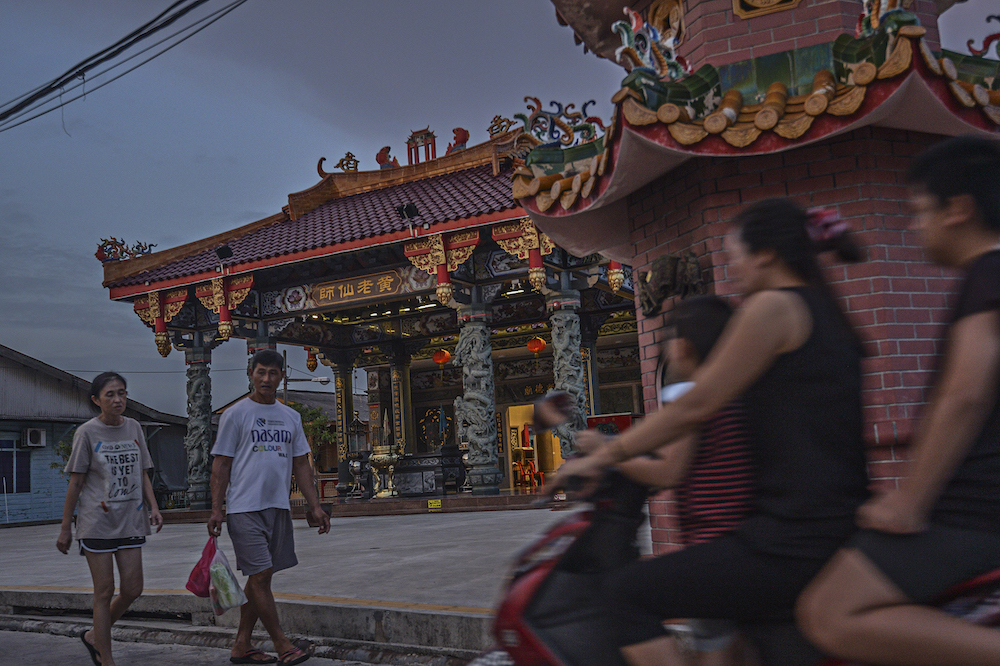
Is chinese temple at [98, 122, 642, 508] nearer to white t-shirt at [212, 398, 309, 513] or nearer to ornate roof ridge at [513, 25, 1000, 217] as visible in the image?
ornate roof ridge at [513, 25, 1000, 217]

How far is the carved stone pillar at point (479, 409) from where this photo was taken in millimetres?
13863

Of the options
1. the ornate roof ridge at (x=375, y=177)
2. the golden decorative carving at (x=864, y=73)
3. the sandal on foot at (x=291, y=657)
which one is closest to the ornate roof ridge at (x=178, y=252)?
the ornate roof ridge at (x=375, y=177)

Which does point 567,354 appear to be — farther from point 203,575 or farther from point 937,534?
point 937,534

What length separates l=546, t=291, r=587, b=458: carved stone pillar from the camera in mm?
12828

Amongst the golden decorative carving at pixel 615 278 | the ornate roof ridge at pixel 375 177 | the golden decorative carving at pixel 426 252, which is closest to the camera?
the golden decorative carving at pixel 615 278

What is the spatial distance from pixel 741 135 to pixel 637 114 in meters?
0.49

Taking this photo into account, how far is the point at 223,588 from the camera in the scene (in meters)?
4.20

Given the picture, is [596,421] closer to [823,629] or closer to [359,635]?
[359,635]

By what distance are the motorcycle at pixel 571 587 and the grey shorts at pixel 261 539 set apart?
2.42 meters

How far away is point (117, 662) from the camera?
468cm

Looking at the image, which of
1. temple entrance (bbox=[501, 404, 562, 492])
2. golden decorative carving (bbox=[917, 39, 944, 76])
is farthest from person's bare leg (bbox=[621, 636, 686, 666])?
temple entrance (bbox=[501, 404, 562, 492])

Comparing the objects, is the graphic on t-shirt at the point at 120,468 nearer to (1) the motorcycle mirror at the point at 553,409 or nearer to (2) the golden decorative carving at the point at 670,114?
(1) the motorcycle mirror at the point at 553,409

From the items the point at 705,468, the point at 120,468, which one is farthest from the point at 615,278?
the point at 705,468

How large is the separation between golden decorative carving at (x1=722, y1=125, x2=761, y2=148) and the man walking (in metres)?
2.55
